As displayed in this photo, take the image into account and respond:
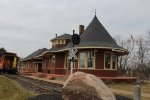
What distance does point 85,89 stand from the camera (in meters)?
11.9

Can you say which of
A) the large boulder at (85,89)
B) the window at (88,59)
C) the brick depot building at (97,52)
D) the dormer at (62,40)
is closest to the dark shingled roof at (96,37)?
the brick depot building at (97,52)

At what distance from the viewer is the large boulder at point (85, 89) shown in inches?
454

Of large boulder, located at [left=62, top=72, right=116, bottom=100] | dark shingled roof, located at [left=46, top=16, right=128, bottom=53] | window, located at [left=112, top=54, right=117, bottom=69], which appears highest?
dark shingled roof, located at [left=46, top=16, right=128, bottom=53]

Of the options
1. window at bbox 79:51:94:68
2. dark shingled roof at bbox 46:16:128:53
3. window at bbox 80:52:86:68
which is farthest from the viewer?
window at bbox 80:52:86:68

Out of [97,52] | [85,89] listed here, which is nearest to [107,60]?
[97,52]

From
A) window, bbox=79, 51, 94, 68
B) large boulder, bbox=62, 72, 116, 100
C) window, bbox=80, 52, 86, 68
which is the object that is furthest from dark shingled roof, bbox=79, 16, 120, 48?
large boulder, bbox=62, 72, 116, 100

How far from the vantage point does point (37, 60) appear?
2606 inches

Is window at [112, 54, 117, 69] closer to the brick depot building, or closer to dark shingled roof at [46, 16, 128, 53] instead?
the brick depot building

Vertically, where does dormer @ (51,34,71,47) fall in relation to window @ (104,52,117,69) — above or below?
above

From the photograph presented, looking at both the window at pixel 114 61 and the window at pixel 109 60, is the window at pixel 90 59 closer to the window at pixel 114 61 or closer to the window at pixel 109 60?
the window at pixel 109 60

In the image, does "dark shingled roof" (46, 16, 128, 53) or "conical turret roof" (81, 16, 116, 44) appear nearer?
"dark shingled roof" (46, 16, 128, 53)

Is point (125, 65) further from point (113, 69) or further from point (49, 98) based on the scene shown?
point (49, 98)

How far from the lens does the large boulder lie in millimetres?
11531

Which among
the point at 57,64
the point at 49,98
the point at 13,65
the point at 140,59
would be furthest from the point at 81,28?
the point at 140,59
